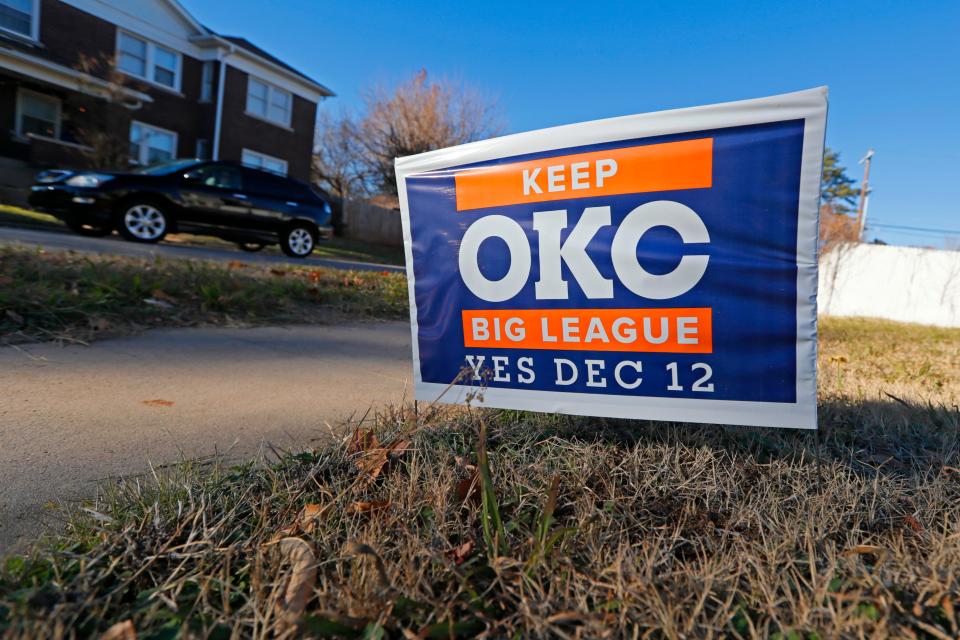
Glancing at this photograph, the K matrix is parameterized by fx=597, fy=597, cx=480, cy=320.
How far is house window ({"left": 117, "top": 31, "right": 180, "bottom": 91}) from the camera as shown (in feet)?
59.8

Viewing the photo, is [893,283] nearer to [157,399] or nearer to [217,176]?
[217,176]

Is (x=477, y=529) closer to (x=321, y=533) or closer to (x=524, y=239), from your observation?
(x=321, y=533)

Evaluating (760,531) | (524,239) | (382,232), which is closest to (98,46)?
(382,232)

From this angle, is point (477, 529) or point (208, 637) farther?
point (477, 529)

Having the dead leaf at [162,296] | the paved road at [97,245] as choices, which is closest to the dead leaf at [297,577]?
the dead leaf at [162,296]

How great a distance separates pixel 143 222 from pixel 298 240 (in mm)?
2753

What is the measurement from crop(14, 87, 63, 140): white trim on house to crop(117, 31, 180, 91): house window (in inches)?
81.6

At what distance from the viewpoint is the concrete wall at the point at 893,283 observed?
52.1ft

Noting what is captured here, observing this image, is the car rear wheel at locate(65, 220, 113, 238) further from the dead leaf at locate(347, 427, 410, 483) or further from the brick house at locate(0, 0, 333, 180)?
the dead leaf at locate(347, 427, 410, 483)

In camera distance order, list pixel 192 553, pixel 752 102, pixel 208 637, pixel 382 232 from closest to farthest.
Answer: pixel 208 637 < pixel 192 553 < pixel 752 102 < pixel 382 232

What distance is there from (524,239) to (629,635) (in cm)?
142

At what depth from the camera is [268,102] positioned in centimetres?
2198

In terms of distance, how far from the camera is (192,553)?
144 centimetres

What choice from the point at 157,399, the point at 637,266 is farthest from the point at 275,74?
the point at 637,266
